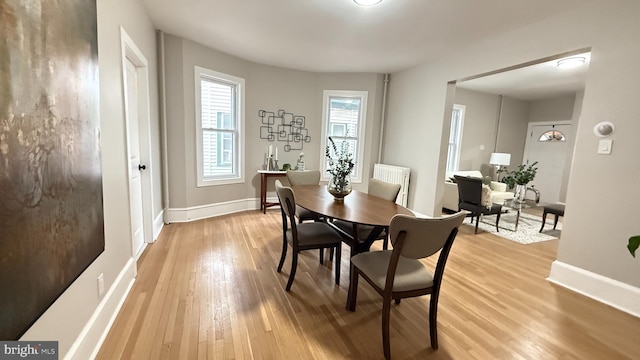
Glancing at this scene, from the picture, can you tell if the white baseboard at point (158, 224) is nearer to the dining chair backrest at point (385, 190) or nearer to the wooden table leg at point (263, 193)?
the wooden table leg at point (263, 193)

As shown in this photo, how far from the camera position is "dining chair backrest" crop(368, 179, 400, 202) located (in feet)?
8.74

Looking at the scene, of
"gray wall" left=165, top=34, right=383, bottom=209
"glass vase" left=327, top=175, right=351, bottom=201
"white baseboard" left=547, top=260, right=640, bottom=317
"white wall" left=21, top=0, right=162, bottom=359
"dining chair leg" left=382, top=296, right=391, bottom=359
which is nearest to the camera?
"white wall" left=21, top=0, right=162, bottom=359

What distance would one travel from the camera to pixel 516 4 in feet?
7.92

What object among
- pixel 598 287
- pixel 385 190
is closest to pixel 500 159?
pixel 598 287

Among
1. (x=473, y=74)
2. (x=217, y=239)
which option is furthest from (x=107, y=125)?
(x=473, y=74)

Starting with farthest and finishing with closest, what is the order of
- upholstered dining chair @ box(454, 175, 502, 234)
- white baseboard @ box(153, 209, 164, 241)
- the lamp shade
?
the lamp shade
upholstered dining chair @ box(454, 175, 502, 234)
white baseboard @ box(153, 209, 164, 241)

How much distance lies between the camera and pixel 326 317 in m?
1.92

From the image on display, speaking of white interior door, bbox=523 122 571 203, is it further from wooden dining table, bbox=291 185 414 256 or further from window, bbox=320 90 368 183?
wooden dining table, bbox=291 185 414 256

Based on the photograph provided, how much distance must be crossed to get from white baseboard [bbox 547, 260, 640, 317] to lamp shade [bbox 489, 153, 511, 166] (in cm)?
398

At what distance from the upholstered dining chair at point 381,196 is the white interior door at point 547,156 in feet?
18.8

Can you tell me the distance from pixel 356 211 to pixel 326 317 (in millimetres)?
810

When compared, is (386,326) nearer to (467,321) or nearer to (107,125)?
(467,321)

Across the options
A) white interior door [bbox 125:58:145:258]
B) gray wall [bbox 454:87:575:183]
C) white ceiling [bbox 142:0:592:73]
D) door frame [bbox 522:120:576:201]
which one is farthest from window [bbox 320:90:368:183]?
door frame [bbox 522:120:576:201]

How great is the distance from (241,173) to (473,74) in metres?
3.79
